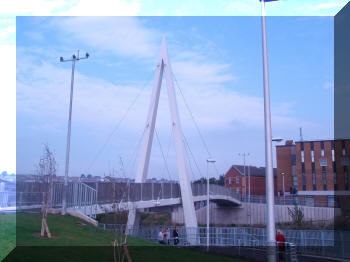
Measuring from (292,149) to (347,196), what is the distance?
12090 mm

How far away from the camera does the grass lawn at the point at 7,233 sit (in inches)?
465

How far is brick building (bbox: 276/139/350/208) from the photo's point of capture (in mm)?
50438

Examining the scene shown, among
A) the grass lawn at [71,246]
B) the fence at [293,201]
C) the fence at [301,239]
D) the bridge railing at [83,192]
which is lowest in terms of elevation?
the fence at [301,239]

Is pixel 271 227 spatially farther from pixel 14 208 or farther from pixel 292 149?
pixel 292 149

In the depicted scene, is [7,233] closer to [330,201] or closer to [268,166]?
[268,166]

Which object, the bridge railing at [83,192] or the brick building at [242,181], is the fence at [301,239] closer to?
the bridge railing at [83,192]

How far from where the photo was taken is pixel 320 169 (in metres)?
53.1

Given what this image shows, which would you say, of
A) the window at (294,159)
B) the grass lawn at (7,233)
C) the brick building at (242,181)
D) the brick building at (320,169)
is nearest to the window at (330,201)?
the brick building at (320,169)

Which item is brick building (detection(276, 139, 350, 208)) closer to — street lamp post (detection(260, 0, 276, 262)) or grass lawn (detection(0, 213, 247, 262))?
grass lawn (detection(0, 213, 247, 262))

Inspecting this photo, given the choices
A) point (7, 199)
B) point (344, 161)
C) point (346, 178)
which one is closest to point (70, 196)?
point (7, 199)

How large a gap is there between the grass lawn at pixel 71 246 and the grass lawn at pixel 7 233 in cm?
17

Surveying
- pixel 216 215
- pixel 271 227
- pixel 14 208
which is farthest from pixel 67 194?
pixel 216 215

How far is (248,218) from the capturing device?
193ft

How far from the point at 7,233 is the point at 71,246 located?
7.71 ft
